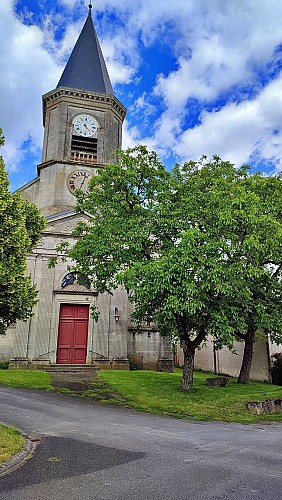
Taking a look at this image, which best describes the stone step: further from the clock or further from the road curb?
the road curb

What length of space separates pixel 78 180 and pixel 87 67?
960cm

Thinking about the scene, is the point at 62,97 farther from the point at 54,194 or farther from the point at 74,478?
the point at 74,478

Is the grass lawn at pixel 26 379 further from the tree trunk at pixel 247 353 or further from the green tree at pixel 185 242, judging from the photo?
the tree trunk at pixel 247 353

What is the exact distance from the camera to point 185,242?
11.2m

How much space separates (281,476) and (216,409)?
6438 millimetres

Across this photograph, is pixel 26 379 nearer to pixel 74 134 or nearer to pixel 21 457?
pixel 21 457

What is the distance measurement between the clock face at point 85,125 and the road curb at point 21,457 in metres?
21.1

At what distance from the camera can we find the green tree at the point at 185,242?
11211 millimetres

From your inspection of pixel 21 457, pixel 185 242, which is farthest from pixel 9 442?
pixel 185 242

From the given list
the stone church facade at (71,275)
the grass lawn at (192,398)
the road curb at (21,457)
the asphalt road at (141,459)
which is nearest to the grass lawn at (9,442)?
the road curb at (21,457)

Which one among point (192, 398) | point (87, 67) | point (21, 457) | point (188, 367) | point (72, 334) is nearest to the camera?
point (21, 457)

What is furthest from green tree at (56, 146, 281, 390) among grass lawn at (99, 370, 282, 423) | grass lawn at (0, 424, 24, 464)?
grass lawn at (0, 424, 24, 464)

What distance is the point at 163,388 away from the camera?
14000 mm

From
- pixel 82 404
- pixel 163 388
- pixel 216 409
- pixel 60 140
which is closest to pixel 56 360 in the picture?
pixel 163 388
